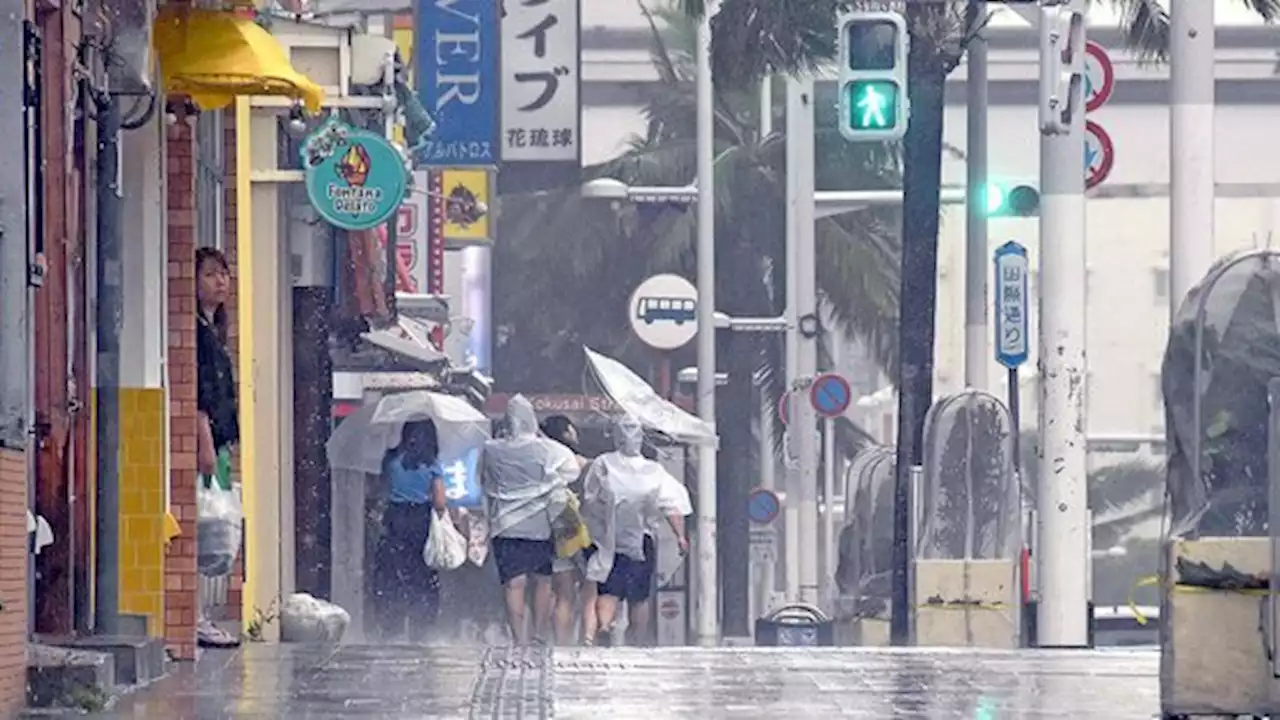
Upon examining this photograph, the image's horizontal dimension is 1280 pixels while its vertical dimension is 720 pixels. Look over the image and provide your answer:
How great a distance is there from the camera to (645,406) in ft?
116

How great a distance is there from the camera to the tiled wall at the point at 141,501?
16.1 metres

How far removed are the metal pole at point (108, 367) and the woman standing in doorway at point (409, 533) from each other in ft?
30.0

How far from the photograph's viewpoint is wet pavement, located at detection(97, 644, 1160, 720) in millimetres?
13445

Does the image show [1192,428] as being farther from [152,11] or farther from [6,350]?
[152,11]

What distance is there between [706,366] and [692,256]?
911 centimetres

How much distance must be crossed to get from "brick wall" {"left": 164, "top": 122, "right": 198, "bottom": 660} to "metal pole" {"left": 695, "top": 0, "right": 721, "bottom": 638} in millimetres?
22771

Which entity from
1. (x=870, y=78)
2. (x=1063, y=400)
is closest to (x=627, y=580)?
(x=1063, y=400)

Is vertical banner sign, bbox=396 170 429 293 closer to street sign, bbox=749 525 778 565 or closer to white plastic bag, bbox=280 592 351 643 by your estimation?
street sign, bbox=749 525 778 565

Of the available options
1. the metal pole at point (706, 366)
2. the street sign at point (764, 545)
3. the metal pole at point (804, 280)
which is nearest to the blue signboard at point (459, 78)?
the metal pole at point (706, 366)

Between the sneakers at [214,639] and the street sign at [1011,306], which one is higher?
the street sign at [1011,306]

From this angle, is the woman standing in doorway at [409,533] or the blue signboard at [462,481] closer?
the woman standing in doorway at [409,533]

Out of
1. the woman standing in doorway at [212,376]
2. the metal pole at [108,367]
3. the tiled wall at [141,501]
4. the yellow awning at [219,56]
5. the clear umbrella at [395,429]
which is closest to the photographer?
the metal pole at [108,367]

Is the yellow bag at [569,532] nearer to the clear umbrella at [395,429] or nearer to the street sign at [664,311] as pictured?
the clear umbrella at [395,429]

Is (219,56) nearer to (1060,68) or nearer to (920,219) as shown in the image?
(1060,68)
